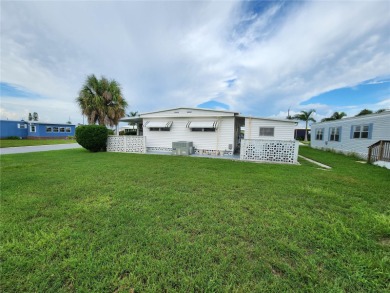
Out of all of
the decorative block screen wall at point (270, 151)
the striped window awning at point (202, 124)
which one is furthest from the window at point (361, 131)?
the striped window awning at point (202, 124)

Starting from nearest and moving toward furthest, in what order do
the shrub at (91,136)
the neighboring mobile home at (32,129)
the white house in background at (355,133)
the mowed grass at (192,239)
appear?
1. the mowed grass at (192,239)
2. the white house in background at (355,133)
3. the shrub at (91,136)
4. the neighboring mobile home at (32,129)

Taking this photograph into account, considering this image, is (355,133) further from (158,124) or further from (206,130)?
(158,124)

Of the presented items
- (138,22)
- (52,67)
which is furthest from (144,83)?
(52,67)

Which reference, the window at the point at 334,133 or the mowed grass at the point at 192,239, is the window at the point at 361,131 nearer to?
the window at the point at 334,133

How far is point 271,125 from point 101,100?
19.0 metres

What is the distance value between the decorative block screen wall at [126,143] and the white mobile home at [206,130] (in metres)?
0.61

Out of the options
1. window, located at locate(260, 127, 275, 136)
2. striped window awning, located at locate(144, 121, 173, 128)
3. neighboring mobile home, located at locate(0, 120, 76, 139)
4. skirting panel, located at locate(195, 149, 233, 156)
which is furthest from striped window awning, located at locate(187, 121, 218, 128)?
neighboring mobile home, located at locate(0, 120, 76, 139)

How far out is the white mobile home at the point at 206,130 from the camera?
11323 mm

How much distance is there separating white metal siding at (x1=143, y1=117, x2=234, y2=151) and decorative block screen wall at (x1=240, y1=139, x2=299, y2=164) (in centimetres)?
215

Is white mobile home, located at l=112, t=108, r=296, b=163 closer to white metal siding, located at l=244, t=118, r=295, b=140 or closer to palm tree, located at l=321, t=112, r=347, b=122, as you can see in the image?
white metal siding, located at l=244, t=118, r=295, b=140

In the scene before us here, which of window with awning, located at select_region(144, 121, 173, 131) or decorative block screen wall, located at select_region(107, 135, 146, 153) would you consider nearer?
window with awning, located at select_region(144, 121, 173, 131)

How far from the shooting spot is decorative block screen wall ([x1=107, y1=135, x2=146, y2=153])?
45.1 feet

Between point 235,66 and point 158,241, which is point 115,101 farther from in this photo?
point 158,241

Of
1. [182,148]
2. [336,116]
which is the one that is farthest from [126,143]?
[336,116]
